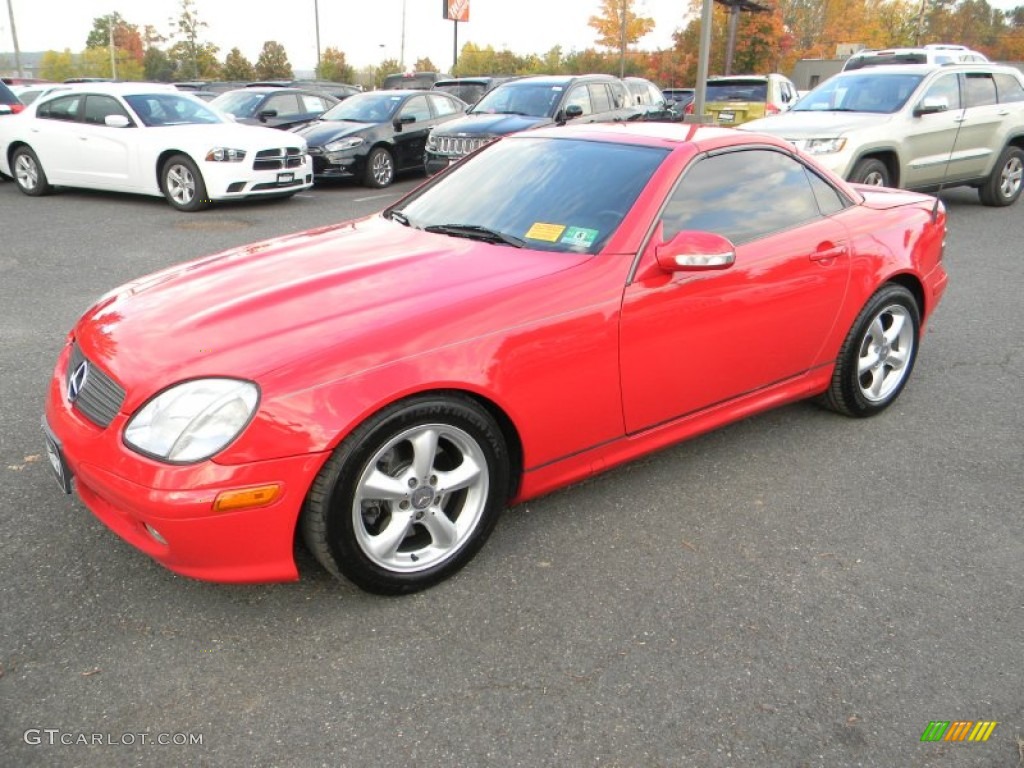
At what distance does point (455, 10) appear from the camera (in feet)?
122

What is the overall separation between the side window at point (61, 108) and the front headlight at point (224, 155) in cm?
219

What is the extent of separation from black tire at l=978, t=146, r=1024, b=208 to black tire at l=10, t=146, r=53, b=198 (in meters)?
12.8

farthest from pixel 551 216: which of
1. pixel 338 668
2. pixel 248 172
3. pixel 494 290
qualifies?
pixel 248 172

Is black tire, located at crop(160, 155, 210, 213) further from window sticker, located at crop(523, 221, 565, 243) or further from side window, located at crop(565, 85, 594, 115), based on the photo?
window sticker, located at crop(523, 221, 565, 243)

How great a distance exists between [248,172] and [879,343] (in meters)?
8.59

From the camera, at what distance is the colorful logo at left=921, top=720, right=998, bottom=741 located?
7.46 ft

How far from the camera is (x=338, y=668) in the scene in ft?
8.21

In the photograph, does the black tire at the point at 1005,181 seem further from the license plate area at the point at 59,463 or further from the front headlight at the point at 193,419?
the license plate area at the point at 59,463

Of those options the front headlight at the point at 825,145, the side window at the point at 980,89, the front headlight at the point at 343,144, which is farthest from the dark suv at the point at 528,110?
the side window at the point at 980,89

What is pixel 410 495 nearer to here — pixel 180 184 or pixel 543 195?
pixel 543 195

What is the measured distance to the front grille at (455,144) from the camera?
1146 cm

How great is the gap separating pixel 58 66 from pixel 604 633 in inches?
3089

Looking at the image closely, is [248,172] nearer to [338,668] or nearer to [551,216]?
[551,216]

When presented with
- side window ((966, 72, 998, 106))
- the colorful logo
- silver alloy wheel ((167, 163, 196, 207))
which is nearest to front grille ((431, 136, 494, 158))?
silver alloy wheel ((167, 163, 196, 207))
